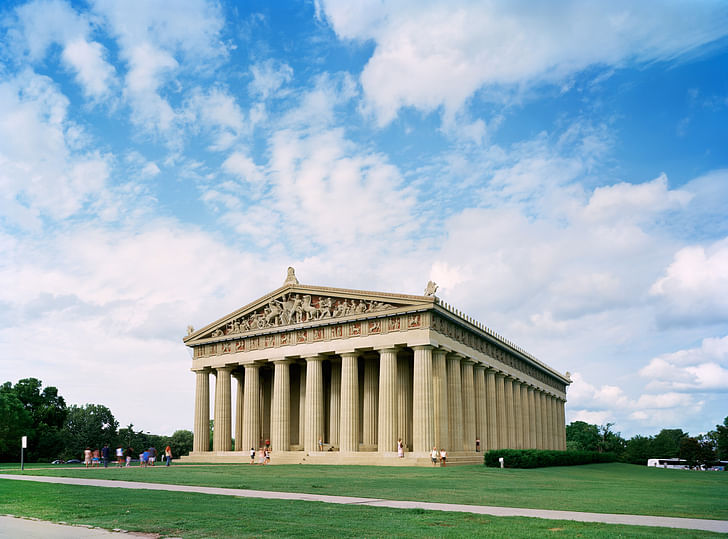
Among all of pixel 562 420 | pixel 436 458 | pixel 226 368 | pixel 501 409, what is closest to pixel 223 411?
pixel 226 368

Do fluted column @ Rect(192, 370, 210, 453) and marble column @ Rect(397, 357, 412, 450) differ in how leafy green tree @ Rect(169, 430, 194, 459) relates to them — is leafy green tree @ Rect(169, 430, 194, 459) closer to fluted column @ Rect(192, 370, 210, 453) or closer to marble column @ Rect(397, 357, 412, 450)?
fluted column @ Rect(192, 370, 210, 453)

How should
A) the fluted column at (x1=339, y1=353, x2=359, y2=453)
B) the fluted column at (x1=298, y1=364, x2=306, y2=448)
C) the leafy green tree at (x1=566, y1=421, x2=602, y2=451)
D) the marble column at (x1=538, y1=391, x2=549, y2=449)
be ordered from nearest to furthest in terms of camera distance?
the fluted column at (x1=339, y1=353, x2=359, y2=453) < the fluted column at (x1=298, y1=364, x2=306, y2=448) < the marble column at (x1=538, y1=391, x2=549, y2=449) < the leafy green tree at (x1=566, y1=421, x2=602, y2=451)

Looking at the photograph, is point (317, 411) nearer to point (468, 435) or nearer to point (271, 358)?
point (271, 358)

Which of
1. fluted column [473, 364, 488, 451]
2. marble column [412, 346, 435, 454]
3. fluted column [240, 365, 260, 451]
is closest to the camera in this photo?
marble column [412, 346, 435, 454]

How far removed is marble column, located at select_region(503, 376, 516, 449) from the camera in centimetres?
7525

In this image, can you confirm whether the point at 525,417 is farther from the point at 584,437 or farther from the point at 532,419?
the point at 584,437

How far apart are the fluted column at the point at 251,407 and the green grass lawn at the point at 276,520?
47198 millimetres

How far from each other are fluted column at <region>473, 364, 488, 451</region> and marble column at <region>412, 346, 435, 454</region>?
12233 mm

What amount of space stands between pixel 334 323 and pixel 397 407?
30.5 feet

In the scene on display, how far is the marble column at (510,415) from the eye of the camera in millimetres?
75250

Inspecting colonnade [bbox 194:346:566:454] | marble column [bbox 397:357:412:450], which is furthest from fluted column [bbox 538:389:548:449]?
marble column [bbox 397:357:412:450]

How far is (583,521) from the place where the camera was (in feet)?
50.8

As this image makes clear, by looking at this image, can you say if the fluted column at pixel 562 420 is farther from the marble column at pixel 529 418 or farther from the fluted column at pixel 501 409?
the fluted column at pixel 501 409

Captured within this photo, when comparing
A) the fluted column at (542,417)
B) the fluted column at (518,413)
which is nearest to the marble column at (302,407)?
the fluted column at (518,413)
